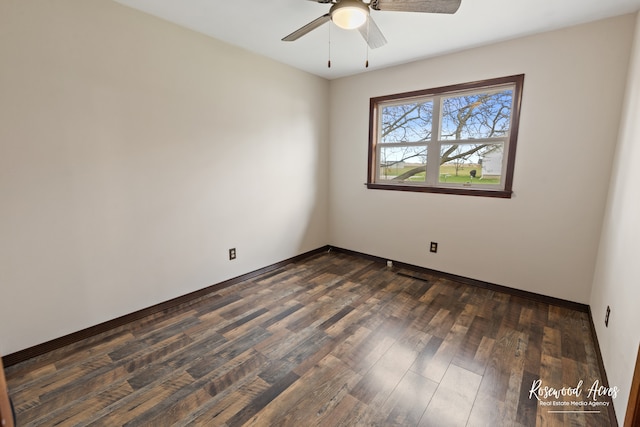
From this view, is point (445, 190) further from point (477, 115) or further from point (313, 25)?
point (313, 25)

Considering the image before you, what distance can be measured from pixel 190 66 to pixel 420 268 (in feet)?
10.5

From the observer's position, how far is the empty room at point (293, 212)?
1.75 metres

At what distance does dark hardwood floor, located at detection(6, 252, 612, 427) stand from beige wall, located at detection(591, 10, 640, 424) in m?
0.23

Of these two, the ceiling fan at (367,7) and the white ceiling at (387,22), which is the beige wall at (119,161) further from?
the ceiling fan at (367,7)

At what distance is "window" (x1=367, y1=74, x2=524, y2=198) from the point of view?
293cm

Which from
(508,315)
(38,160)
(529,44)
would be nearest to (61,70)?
(38,160)

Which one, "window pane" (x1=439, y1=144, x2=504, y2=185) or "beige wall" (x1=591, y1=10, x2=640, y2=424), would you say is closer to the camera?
"beige wall" (x1=591, y1=10, x2=640, y2=424)

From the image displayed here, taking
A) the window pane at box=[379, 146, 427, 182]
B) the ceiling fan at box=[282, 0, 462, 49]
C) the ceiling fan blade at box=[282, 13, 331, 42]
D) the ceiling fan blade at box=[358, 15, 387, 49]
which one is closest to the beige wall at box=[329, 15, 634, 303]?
the window pane at box=[379, 146, 427, 182]

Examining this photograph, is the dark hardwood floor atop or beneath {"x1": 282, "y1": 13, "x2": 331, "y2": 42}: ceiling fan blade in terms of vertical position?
beneath

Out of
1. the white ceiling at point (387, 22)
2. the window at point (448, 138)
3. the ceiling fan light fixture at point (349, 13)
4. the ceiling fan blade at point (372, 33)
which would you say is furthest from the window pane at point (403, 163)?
the ceiling fan light fixture at point (349, 13)

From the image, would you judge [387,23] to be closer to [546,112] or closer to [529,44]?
[529,44]

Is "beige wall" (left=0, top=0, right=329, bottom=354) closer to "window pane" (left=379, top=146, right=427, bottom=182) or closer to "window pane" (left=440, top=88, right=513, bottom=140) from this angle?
"window pane" (left=379, top=146, right=427, bottom=182)

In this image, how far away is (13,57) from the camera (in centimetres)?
181

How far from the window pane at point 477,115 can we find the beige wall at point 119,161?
1.89m
